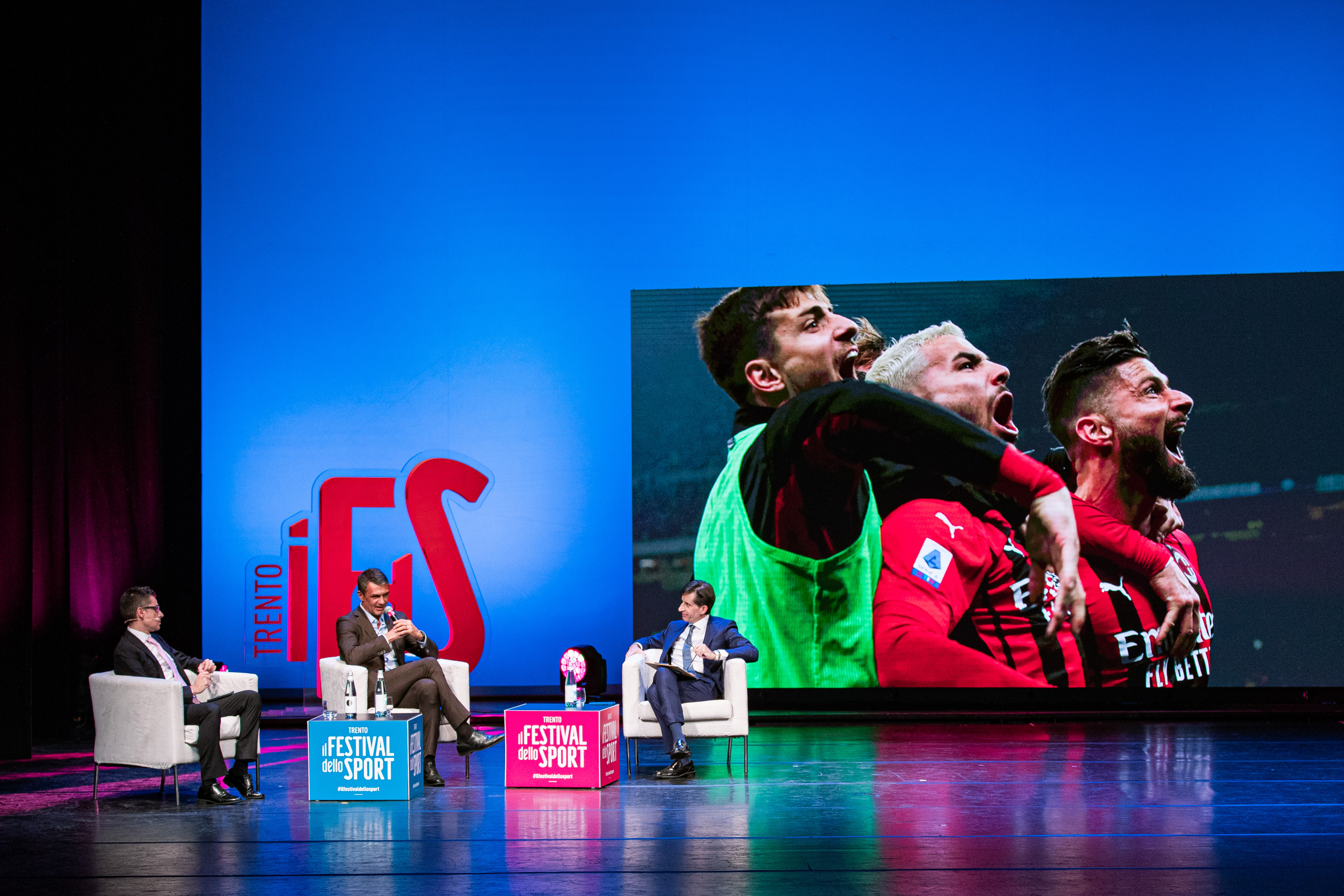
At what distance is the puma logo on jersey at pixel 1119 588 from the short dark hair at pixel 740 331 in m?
2.55

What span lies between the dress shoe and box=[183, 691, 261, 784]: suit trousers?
1882mm

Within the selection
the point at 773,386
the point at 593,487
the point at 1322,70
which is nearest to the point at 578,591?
the point at 593,487

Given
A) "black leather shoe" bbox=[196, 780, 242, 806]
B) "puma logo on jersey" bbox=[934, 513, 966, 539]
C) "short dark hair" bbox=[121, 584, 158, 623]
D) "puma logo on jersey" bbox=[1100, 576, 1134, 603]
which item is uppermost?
"puma logo on jersey" bbox=[934, 513, 966, 539]

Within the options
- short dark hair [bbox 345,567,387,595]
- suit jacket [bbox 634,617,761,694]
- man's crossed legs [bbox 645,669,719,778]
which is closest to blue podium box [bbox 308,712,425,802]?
short dark hair [bbox 345,567,387,595]

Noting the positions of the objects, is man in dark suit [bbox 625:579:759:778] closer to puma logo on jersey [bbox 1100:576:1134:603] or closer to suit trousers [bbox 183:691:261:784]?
suit trousers [bbox 183:691:261:784]

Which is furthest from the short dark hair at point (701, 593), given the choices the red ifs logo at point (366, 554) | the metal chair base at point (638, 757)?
the red ifs logo at point (366, 554)

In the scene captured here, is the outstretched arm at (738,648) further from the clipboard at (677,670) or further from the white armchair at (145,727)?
the white armchair at (145,727)

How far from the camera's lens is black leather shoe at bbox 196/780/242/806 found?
5.39 metres

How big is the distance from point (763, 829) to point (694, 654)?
5.43ft

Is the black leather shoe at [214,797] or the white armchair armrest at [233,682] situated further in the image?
the white armchair armrest at [233,682]

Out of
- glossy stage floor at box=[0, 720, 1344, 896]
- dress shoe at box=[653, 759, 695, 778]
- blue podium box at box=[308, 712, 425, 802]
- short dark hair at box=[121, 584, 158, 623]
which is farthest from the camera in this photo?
dress shoe at box=[653, 759, 695, 778]

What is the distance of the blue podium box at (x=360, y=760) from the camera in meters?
5.33

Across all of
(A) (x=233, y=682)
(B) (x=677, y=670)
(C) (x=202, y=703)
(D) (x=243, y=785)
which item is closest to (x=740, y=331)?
(B) (x=677, y=670)

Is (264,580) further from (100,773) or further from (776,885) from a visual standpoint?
(776,885)
